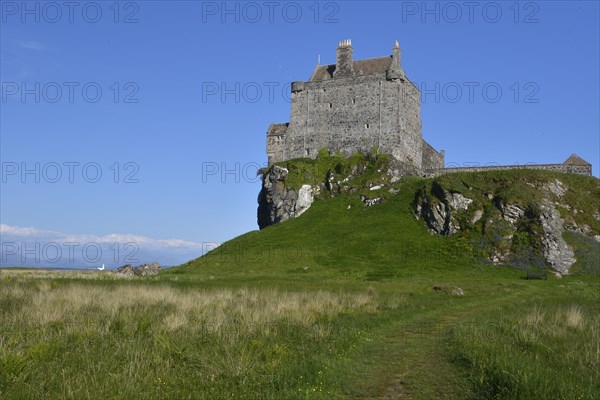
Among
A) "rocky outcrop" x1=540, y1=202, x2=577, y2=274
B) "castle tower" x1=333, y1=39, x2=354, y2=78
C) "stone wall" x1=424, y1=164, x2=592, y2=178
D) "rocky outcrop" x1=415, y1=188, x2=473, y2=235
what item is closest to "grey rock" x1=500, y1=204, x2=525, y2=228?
"rocky outcrop" x1=540, y1=202, x2=577, y2=274

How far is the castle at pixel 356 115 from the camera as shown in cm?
7700

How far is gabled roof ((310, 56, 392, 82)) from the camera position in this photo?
79875mm

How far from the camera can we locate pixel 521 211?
5928 cm

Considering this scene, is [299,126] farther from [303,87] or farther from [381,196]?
[381,196]

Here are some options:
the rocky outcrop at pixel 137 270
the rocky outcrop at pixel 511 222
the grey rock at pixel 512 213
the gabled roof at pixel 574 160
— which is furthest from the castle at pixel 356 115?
the rocky outcrop at pixel 137 270

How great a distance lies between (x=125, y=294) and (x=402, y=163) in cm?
5906

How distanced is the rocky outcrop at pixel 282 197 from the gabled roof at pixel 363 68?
58.3 ft

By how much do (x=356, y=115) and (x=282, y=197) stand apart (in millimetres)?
17566

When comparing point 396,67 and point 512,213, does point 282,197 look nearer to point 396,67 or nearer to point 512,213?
point 396,67

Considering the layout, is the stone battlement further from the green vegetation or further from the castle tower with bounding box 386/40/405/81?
the green vegetation

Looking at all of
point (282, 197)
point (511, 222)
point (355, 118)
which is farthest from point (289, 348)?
point (355, 118)

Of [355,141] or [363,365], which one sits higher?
[355,141]

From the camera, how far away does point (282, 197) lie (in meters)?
80.2

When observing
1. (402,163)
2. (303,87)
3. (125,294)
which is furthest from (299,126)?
(125,294)
